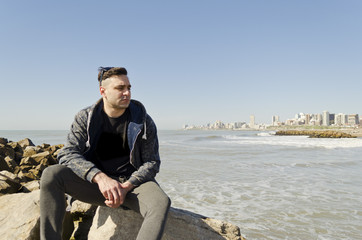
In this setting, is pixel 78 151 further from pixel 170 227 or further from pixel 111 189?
pixel 170 227

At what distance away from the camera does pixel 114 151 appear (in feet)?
9.51

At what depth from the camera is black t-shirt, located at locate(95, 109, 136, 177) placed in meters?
2.88

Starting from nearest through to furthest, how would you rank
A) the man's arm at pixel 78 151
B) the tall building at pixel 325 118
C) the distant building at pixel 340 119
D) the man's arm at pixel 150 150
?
the man's arm at pixel 78 151
the man's arm at pixel 150 150
the distant building at pixel 340 119
the tall building at pixel 325 118

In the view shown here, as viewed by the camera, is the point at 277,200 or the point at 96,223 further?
the point at 277,200

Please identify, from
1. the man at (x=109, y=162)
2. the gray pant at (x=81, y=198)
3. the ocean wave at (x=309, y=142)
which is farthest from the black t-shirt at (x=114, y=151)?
the ocean wave at (x=309, y=142)

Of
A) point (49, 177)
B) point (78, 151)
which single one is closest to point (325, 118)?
point (78, 151)

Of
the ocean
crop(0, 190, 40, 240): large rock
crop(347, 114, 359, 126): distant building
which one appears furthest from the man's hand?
crop(347, 114, 359, 126): distant building

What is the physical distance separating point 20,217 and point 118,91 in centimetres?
187

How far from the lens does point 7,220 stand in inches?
119

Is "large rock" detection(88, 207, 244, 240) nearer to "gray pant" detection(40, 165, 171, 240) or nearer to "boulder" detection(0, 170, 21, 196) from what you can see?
"gray pant" detection(40, 165, 171, 240)

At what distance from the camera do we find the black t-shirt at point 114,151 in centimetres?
288

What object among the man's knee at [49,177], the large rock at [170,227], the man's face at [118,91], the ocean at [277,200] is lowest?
the ocean at [277,200]

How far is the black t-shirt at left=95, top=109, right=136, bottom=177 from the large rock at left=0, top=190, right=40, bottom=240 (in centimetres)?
98

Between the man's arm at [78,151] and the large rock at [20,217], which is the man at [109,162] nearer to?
the man's arm at [78,151]
